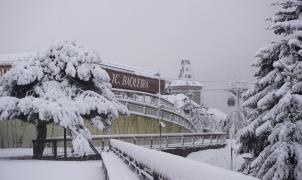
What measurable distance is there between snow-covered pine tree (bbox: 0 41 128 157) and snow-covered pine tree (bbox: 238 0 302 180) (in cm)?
813

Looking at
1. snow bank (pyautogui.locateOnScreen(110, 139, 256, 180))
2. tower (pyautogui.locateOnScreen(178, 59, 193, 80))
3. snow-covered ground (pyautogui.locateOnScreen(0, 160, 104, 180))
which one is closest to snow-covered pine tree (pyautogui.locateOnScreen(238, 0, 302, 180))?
snow-covered ground (pyautogui.locateOnScreen(0, 160, 104, 180))

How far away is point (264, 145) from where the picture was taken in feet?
51.8

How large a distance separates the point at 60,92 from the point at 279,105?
11.6 metres

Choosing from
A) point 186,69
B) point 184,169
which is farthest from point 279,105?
point 186,69

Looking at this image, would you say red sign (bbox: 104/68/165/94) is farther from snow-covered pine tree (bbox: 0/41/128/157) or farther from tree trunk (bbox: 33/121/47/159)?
tree trunk (bbox: 33/121/47/159)

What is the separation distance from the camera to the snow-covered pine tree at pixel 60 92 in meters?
18.2

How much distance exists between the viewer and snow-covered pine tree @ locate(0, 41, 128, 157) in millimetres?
18234

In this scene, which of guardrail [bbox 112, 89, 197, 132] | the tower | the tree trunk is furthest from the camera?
the tower

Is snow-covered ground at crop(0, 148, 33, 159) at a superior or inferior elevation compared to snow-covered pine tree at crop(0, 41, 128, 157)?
inferior

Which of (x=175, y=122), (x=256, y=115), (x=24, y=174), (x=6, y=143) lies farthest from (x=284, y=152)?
(x=175, y=122)

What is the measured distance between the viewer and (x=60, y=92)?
19609 millimetres

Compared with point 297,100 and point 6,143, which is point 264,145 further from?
point 6,143

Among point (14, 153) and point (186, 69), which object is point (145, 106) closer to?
point (14, 153)

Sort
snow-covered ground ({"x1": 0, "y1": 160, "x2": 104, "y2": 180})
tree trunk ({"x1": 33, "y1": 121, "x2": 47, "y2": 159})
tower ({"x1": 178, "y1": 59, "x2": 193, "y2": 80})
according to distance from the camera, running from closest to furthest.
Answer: snow-covered ground ({"x1": 0, "y1": 160, "x2": 104, "y2": 180})
tree trunk ({"x1": 33, "y1": 121, "x2": 47, "y2": 159})
tower ({"x1": 178, "y1": 59, "x2": 193, "y2": 80})
